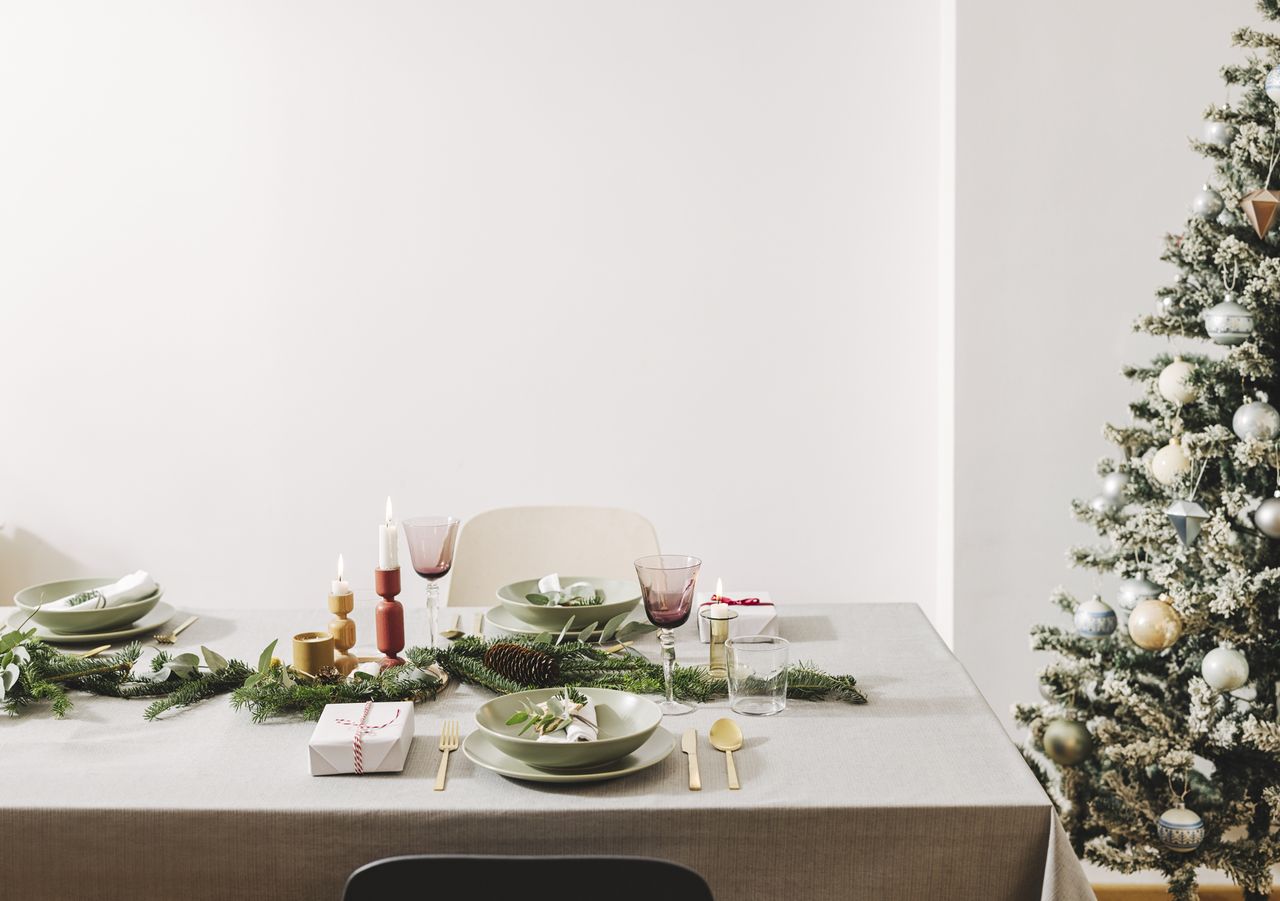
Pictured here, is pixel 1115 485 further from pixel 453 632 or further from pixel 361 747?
pixel 361 747

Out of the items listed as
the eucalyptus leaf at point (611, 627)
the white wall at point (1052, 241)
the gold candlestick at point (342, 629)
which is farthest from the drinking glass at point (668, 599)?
the white wall at point (1052, 241)

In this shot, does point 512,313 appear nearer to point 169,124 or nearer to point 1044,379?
point 169,124

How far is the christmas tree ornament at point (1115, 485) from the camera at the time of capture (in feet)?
7.08

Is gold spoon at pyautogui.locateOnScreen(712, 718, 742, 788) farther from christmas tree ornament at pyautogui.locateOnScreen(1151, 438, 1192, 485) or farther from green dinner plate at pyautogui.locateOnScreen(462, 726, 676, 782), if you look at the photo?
christmas tree ornament at pyautogui.locateOnScreen(1151, 438, 1192, 485)

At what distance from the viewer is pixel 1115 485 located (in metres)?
2.16

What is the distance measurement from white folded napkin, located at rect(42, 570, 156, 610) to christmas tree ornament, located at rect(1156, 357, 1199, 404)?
5.80ft

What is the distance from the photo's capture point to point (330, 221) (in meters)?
2.89

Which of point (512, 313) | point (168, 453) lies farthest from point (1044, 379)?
point (168, 453)

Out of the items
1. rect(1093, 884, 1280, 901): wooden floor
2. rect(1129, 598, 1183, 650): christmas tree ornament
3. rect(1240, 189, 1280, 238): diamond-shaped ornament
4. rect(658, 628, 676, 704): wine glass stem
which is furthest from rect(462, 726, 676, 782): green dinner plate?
rect(1093, 884, 1280, 901): wooden floor

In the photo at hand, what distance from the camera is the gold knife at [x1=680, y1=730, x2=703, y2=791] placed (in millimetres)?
1173

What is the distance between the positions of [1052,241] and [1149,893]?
1514 mm

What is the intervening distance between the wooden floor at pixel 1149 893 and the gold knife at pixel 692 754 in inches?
68.1

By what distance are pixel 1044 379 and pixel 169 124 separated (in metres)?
2.25

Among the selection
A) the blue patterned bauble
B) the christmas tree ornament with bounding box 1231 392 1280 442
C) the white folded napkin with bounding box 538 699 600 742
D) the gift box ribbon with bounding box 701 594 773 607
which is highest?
the blue patterned bauble
